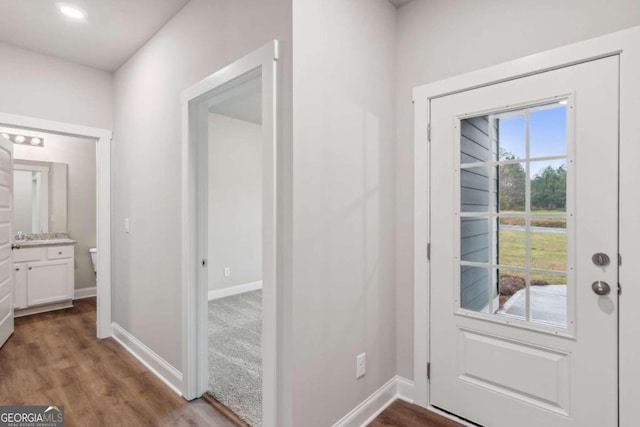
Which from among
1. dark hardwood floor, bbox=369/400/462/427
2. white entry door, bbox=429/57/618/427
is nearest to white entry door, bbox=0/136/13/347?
dark hardwood floor, bbox=369/400/462/427

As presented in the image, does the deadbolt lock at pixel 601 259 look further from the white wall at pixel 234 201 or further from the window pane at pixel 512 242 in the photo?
the white wall at pixel 234 201

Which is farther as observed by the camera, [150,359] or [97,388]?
[150,359]

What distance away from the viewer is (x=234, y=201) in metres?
4.80

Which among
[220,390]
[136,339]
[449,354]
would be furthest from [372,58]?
[136,339]

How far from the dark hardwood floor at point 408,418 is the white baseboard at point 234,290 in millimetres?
3134

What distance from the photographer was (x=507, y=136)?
175 cm

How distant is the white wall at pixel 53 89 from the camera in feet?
8.82

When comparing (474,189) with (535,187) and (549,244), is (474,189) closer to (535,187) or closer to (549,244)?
(535,187)

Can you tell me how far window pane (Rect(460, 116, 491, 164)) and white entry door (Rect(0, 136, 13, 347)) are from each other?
3769mm

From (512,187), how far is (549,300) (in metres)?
0.59

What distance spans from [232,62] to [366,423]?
7.20ft

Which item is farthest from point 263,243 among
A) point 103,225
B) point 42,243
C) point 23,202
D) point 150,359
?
point 23,202

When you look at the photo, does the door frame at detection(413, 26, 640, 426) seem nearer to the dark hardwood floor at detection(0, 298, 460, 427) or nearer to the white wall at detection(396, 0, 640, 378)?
the white wall at detection(396, 0, 640, 378)

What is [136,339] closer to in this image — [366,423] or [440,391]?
[366,423]
